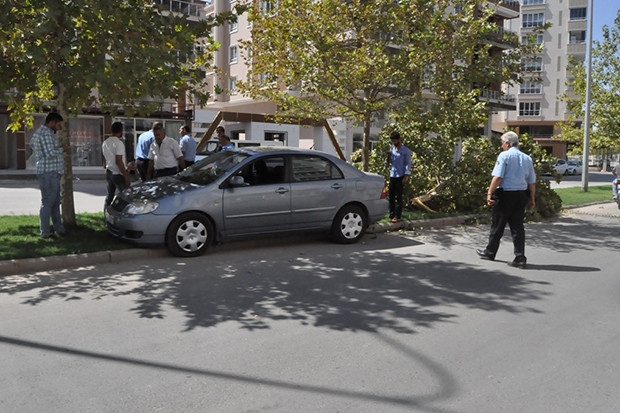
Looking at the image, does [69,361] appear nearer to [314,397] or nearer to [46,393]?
[46,393]

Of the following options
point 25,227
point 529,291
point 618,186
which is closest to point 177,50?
point 25,227

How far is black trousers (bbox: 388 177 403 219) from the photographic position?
11312 mm

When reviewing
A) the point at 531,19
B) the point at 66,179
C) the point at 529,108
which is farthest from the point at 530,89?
the point at 66,179

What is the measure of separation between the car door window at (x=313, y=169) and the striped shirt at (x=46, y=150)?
3.44 m

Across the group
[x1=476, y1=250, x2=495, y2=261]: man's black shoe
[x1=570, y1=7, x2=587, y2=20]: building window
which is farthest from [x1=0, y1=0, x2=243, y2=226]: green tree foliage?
[x1=570, y1=7, x2=587, y2=20]: building window

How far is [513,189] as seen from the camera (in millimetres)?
7902

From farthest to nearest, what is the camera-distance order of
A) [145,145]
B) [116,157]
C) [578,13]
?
[578,13] < [145,145] < [116,157]

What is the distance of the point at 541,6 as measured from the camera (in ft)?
230

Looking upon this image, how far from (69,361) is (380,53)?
9224mm

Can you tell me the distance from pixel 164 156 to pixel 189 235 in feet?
9.29

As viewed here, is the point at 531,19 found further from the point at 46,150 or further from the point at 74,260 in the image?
the point at 74,260

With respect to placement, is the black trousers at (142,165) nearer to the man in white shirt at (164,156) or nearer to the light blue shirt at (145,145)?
the light blue shirt at (145,145)

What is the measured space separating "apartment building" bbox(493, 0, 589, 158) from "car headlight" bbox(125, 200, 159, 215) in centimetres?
6786

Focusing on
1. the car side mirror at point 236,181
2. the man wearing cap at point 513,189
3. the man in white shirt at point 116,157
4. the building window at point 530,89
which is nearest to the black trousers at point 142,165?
the man in white shirt at point 116,157
